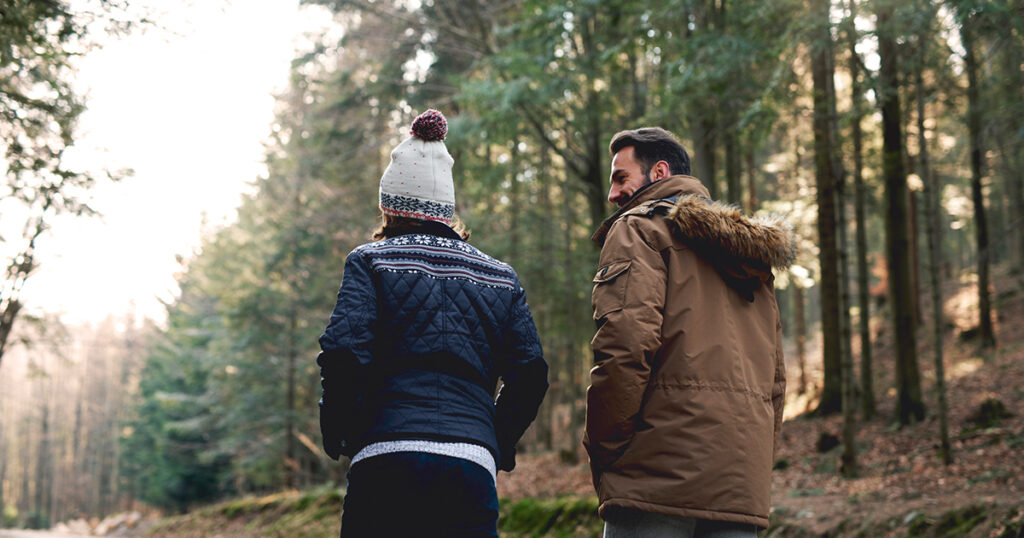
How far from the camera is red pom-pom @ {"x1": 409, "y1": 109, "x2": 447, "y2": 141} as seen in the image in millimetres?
2869

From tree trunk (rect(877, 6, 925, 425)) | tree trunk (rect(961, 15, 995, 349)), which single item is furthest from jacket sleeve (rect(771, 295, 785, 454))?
tree trunk (rect(961, 15, 995, 349))

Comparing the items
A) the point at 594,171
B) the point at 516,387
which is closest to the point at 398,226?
the point at 516,387

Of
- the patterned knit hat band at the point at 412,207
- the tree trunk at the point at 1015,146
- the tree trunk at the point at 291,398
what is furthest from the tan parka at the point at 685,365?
the tree trunk at the point at 291,398

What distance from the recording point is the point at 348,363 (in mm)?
2373

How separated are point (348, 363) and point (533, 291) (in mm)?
13139

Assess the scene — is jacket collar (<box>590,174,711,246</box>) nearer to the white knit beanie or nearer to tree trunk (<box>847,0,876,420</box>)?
the white knit beanie

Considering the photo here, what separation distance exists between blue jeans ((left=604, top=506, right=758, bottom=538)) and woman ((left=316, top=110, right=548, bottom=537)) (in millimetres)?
418

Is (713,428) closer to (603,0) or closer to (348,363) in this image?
(348,363)

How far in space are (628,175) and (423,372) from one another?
3.97 ft

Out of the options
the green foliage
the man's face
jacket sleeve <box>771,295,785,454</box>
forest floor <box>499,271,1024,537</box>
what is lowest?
the green foliage

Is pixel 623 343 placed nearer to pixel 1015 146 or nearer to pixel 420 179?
pixel 420 179

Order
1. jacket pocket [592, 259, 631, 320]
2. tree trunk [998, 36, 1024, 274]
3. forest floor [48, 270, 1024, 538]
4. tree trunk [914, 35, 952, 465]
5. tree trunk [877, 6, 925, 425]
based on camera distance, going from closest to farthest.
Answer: jacket pocket [592, 259, 631, 320], forest floor [48, 270, 1024, 538], tree trunk [914, 35, 952, 465], tree trunk [998, 36, 1024, 274], tree trunk [877, 6, 925, 425]

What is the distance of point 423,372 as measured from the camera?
2.47 m

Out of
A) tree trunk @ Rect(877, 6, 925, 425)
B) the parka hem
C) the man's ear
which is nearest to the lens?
the parka hem
